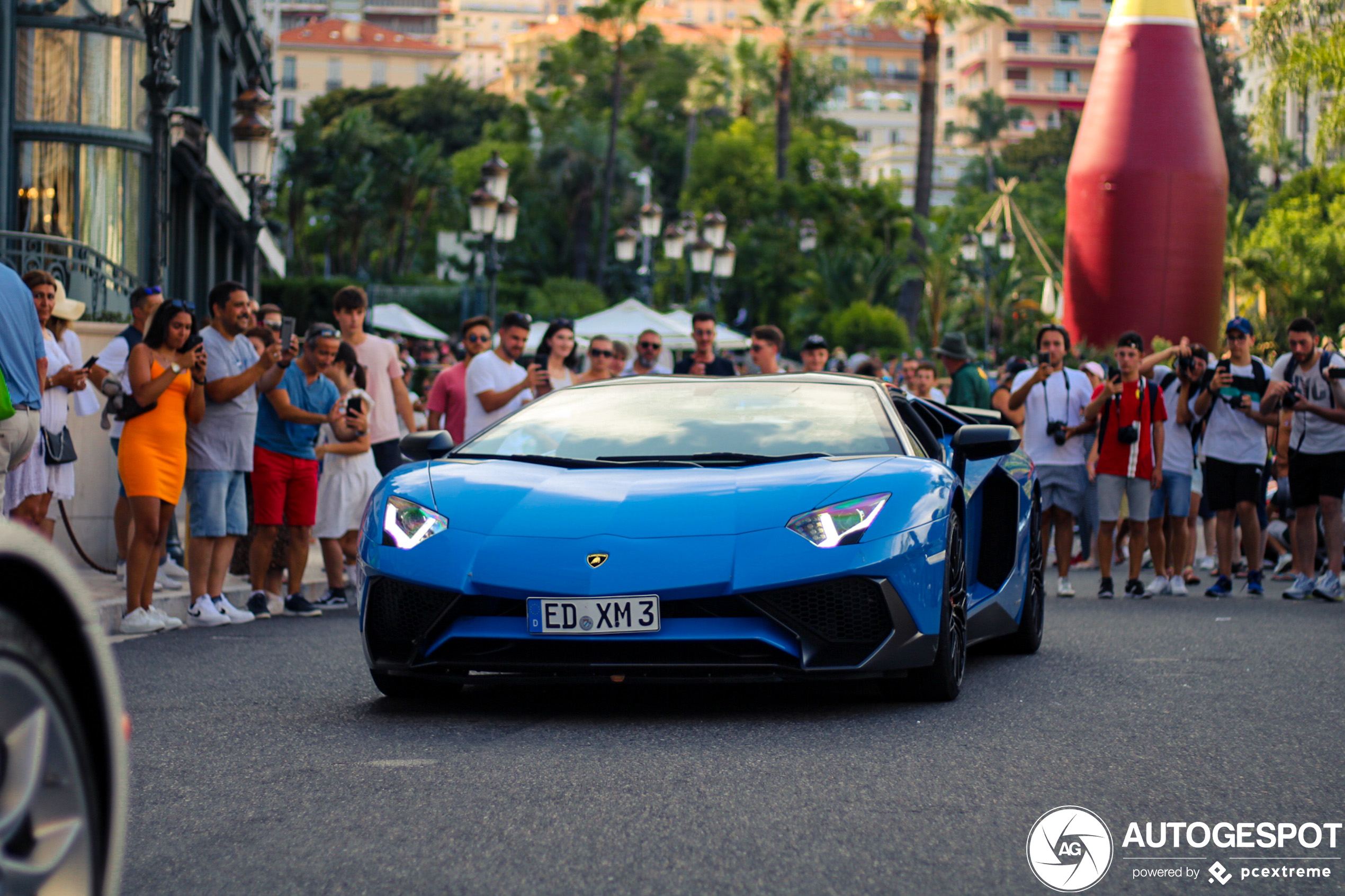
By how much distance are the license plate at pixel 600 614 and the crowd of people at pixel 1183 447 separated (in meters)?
6.62

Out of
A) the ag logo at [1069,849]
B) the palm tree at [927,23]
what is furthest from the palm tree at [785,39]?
the ag logo at [1069,849]

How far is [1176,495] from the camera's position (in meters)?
12.2

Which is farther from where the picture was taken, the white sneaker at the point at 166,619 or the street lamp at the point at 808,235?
the street lamp at the point at 808,235

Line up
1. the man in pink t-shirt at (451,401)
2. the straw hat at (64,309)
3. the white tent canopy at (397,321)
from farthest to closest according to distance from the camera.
Result: the white tent canopy at (397,321) < the man in pink t-shirt at (451,401) < the straw hat at (64,309)

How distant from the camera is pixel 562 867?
3.93 meters

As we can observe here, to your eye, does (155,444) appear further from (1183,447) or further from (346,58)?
(346,58)

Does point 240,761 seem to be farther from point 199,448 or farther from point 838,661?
point 199,448

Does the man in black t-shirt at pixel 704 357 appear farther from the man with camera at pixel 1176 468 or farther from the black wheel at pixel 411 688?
the black wheel at pixel 411 688

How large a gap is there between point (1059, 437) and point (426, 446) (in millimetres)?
6270

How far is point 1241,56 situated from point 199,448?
18.0 m

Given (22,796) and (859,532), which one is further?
(859,532)

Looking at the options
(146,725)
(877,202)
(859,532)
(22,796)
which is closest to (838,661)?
(859,532)

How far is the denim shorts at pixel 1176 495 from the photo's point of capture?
476 inches

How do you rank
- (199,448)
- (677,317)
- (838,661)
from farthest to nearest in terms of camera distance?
(677,317)
(199,448)
(838,661)
